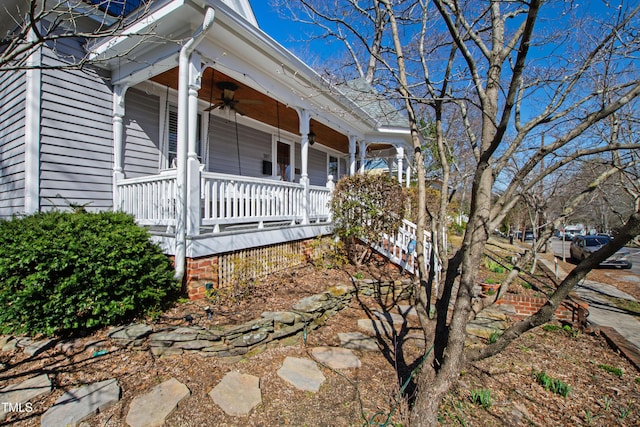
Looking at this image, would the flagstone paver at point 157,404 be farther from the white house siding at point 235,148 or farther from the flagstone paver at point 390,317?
the white house siding at point 235,148

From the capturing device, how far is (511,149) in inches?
78.2

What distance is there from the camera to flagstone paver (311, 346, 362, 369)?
118 inches

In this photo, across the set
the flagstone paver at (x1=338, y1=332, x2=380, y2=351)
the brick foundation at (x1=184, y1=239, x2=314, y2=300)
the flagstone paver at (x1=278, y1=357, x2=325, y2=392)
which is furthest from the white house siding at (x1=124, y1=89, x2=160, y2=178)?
the flagstone paver at (x1=338, y1=332, x2=380, y2=351)

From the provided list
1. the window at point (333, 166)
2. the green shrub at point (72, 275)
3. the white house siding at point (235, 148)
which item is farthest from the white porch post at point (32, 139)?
the window at point (333, 166)

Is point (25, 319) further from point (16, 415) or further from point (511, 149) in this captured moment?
point (511, 149)

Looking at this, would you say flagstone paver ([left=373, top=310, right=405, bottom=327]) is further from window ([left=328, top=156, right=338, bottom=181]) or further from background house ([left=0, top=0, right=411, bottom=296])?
window ([left=328, top=156, right=338, bottom=181])

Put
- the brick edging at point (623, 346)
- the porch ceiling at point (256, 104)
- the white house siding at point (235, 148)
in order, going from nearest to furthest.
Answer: the brick edging at point (623, 346), the porch ceiling at point (256, 104), the white house siding at point (235, 148)

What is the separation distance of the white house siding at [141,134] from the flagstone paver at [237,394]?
14.8 ft

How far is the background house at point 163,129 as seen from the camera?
4059mm

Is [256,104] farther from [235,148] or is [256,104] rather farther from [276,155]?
[276,155]

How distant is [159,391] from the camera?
2.41m

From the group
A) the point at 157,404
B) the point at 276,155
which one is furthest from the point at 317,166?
the point at 157,404

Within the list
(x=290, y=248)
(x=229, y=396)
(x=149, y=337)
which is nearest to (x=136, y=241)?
(x=149, y=337)

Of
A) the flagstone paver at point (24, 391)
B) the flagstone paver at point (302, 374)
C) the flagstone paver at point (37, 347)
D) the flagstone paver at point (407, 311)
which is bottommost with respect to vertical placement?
the flagstone paver at point (302, 374)
